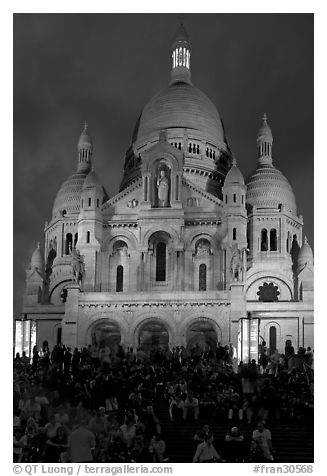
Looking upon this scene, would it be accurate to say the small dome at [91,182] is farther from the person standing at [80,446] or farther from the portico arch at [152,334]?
the person standing at [80,446]

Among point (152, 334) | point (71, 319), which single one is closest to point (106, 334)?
point (71, 319)

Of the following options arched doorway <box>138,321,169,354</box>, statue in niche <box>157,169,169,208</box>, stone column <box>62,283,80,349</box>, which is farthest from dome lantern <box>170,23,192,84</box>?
arched doorway <box>138,321,169,354</box>

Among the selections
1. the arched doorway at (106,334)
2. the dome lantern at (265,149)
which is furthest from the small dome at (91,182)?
the dome lantern at (265,149)

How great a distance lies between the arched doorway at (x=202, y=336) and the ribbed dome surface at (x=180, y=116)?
2090 centimetres

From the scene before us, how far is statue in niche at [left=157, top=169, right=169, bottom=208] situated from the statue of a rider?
20.8ft

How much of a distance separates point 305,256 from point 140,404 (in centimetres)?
3363

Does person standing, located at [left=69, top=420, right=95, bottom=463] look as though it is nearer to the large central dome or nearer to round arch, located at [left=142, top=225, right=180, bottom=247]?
round arch, located at [left=142, top=225, right=180, bottom=247]

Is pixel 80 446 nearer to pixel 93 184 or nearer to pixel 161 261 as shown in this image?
pixel 161 261

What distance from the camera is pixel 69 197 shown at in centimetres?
7006

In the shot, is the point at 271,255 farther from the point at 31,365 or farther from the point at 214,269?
the point at 31,365

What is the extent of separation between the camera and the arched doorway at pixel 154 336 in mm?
56062

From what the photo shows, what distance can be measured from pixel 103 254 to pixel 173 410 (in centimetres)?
2946

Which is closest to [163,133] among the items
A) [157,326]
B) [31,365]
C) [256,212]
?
[256,212]

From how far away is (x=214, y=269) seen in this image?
59.8 metres
